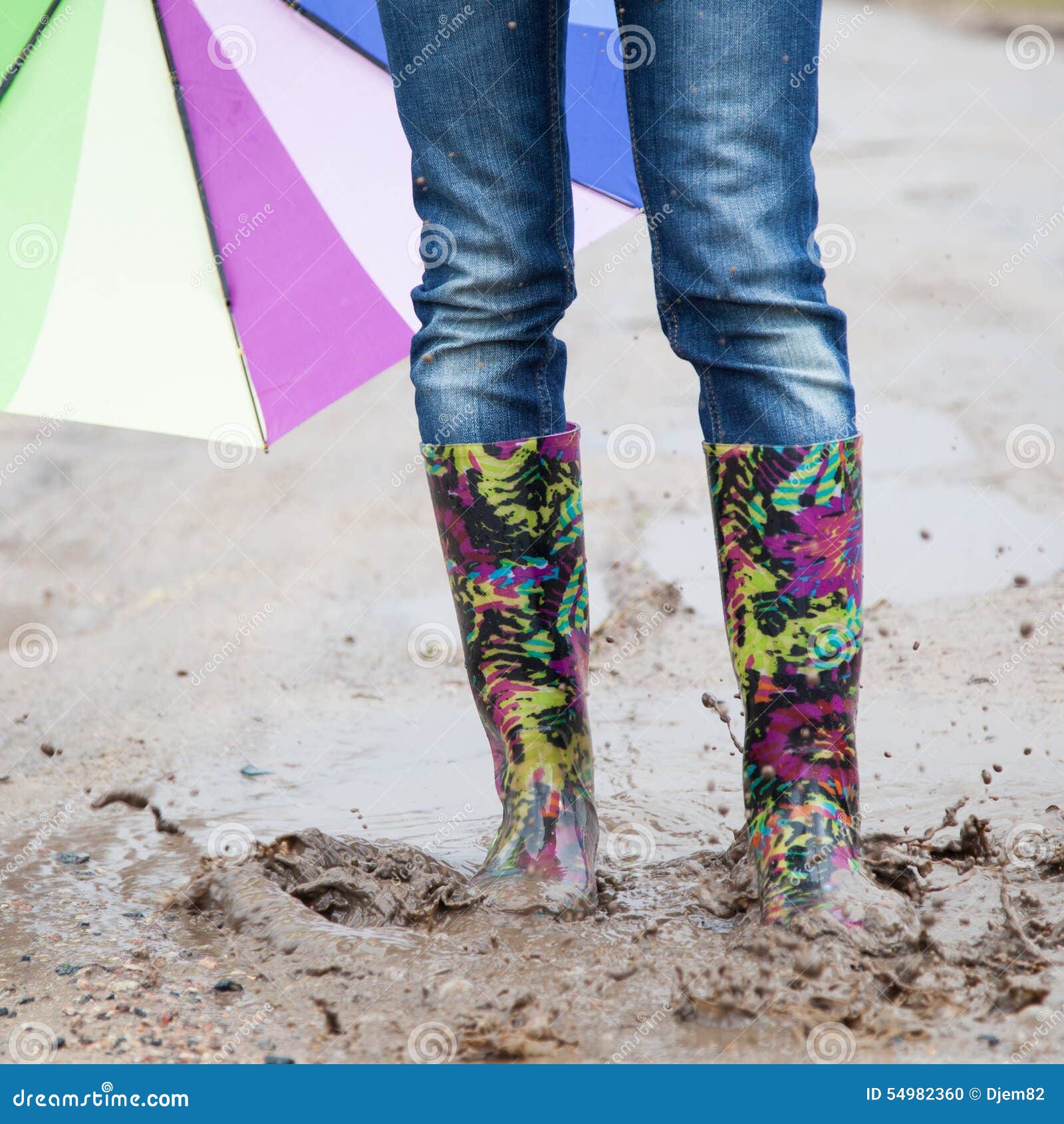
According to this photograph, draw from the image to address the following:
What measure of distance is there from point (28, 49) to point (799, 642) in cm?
141

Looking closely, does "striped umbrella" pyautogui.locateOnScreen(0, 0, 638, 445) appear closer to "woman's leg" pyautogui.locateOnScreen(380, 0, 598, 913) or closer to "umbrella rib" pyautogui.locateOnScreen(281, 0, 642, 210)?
"umbrella rib" pyautogui.locateOnScreen(281, 0, 642, 210)

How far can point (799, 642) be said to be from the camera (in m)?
1.24

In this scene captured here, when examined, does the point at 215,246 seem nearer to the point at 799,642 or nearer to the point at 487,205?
the point at 487,205

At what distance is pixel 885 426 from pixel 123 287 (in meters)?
2.01

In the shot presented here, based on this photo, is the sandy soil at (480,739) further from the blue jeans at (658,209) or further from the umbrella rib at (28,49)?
the umbrella rib at (28,49)

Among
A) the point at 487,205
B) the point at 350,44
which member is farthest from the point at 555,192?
the point at 350,44

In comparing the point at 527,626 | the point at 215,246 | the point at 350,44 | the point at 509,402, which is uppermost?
the point at 350,44

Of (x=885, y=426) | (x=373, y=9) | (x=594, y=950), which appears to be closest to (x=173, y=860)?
(x=594, y=950)

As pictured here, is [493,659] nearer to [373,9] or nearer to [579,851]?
[579,851]

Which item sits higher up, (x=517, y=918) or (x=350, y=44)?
(x=350, y=44)

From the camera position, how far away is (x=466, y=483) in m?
1.35

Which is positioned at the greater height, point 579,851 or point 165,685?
point 579,851

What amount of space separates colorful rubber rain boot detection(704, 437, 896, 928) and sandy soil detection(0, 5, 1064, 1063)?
0.10 m

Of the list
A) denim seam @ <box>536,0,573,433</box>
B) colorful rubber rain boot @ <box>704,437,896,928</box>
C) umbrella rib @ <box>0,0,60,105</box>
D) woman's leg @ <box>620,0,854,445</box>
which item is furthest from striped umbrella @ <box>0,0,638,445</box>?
colorful rubber rain boot @ <box>704,437,896,928</box>
